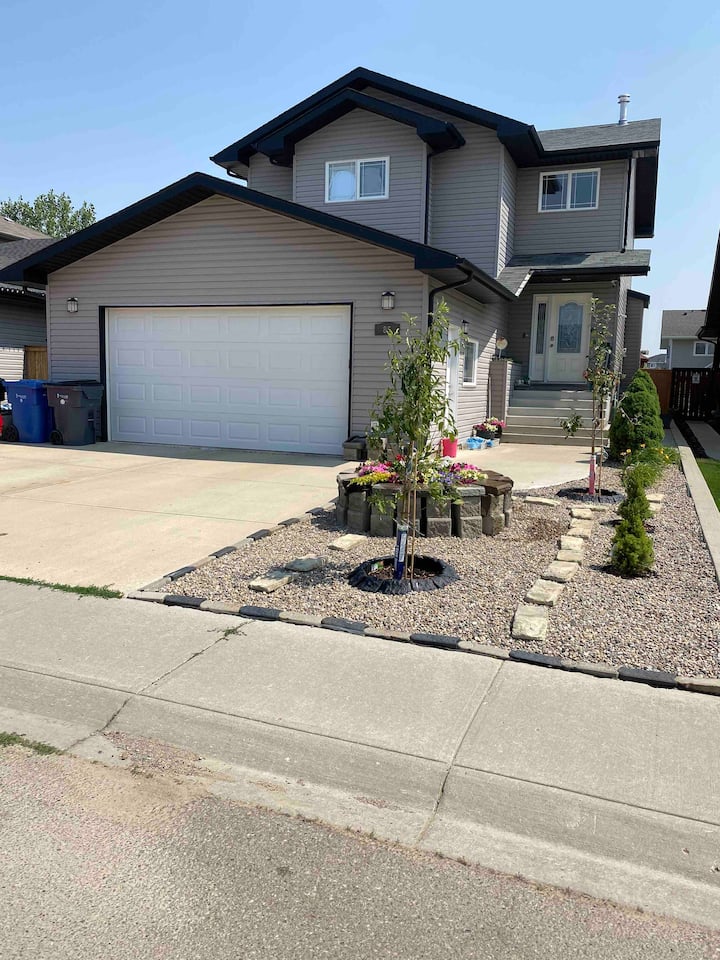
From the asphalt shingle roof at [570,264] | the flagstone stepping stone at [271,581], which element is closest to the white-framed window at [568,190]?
the asphalt shingle roof at [570,264]

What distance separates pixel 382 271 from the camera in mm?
11406

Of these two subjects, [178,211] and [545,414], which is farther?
[545,414]

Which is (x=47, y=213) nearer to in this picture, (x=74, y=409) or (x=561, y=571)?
(x=74, y=409)

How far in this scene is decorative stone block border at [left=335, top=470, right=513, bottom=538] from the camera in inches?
259

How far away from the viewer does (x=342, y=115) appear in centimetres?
1562

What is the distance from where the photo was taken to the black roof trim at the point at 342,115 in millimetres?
14516

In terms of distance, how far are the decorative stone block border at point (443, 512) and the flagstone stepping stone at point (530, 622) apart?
1.84 metres

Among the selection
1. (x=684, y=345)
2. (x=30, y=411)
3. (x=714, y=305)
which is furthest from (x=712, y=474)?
(x=684, y=345)

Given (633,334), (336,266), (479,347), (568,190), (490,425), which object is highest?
(568,190)

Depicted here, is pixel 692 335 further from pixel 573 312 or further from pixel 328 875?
pixel 328 875

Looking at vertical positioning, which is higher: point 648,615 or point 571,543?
point 571,543

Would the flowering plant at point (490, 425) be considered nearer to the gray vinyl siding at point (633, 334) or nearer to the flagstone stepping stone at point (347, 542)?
the gray vinyl siding at point (633, 334)

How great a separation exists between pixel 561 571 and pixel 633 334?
17.2 metres

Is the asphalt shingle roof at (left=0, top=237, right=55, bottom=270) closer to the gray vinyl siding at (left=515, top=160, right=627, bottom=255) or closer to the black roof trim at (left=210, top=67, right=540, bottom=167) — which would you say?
the black roof trim at (left=210, top=67, right=540, bottom=167)
